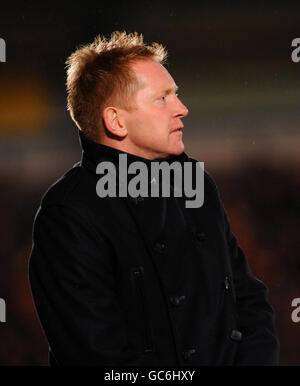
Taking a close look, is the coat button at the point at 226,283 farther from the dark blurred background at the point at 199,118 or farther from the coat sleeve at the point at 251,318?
the dark blurred background at the point at 199,118

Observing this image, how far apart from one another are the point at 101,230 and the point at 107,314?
182mm

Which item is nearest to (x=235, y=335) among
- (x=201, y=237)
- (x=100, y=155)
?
(x=201, y=237)

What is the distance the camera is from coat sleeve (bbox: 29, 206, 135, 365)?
5.01 feet

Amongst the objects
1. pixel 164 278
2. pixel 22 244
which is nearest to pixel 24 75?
pixel 22 244

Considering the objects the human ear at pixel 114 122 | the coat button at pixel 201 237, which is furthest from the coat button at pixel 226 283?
the human ear at pixel 114 122

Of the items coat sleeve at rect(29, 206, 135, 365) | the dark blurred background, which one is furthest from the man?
the dark blurred background

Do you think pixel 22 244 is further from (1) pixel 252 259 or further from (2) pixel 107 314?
(2) pixel 107 314

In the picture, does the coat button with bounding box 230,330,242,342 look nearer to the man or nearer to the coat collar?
the man

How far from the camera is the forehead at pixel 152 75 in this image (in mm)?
1675

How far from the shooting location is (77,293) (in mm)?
1522

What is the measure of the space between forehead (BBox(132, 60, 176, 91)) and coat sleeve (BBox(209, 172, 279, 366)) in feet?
1.17
